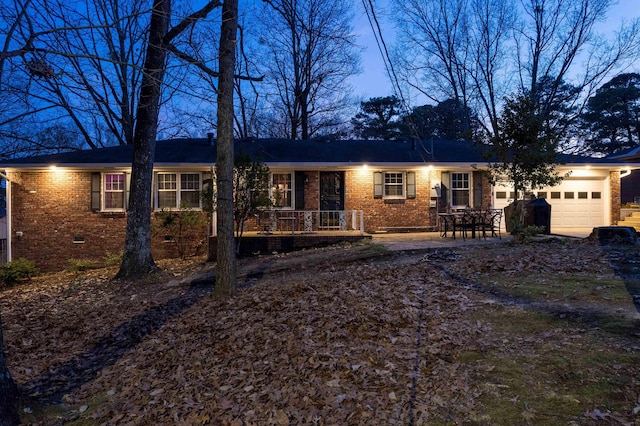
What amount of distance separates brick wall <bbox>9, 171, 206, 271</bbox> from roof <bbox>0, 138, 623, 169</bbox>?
0.66m

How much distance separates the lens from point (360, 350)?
4180 mm

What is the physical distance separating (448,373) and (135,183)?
918cm

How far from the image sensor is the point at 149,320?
6.67 metres

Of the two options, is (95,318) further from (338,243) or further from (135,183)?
(338,243)

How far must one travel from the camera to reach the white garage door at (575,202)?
15.4m

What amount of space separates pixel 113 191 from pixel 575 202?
52.8 feet

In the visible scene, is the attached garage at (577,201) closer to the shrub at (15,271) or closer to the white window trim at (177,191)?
the white window trim at (177,191)

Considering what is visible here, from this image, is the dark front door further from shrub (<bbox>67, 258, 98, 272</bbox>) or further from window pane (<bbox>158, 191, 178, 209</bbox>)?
shrub (<bbox>67, 258, 98, 272</bbox>)

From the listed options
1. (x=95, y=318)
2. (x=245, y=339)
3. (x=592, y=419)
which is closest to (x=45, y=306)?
(x=95, y=318)

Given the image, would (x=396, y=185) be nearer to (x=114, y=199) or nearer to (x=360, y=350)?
(x=114, y=199)

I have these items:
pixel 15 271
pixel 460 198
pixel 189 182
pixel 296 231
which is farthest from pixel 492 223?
A: pixel 15 271

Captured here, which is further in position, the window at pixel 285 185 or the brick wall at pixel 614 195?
the brick wall at pixel 614 195

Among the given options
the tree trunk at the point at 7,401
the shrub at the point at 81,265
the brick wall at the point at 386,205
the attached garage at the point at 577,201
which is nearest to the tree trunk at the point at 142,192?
the shrub at the point at 81,265

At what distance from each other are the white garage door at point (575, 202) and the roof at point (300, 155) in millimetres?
916
